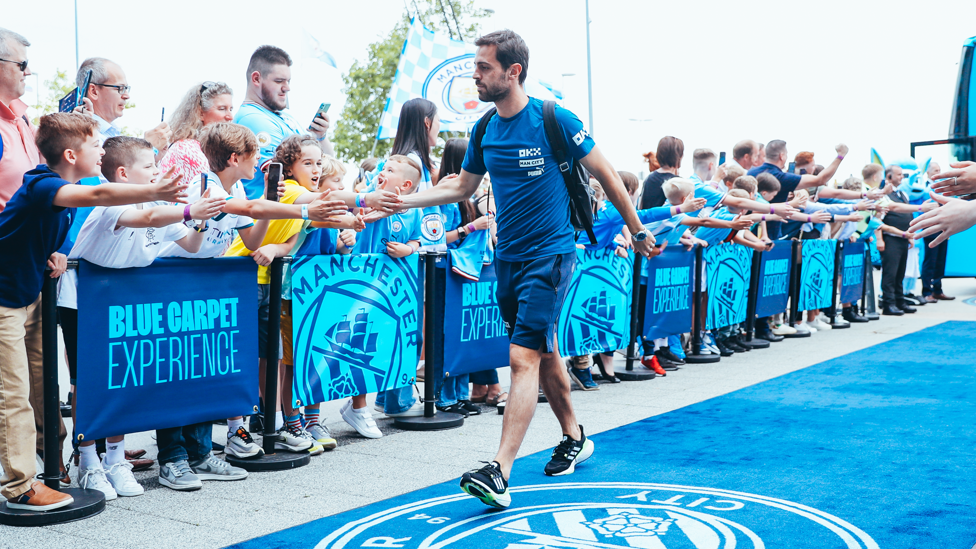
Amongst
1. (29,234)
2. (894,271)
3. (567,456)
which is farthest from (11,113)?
(894,271)

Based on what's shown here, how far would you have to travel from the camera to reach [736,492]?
13.4 ft

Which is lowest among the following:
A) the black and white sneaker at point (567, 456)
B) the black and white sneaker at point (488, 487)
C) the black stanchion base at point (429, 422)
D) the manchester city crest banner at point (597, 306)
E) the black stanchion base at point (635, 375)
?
the black stanchion base at point (635, 375)

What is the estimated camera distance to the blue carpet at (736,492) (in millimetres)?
3482

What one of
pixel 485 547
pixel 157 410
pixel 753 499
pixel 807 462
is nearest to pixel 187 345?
pixel 157 410

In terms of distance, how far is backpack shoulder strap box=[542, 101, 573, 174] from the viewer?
428cm

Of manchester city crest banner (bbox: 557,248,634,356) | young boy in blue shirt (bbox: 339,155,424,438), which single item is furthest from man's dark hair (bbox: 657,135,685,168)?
young boy in blue shirt (bbox: 339,155,424,438)

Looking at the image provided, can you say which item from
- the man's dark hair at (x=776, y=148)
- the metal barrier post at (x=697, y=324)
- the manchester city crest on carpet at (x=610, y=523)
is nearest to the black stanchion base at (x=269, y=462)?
the manchester city crest on carpet at (x=610, y=523)

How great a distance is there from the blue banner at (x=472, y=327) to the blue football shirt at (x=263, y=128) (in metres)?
1.37

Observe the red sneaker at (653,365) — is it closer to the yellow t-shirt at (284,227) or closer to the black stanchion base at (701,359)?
the black stanchion base at (701,359)

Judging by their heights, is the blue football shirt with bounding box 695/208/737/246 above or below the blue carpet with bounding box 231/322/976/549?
above

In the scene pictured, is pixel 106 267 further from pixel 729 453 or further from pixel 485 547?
pixel 729 453

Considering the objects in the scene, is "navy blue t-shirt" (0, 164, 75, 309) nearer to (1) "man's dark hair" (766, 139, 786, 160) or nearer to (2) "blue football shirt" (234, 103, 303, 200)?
(2) "blue football shirt" (234, 103, 303, 200)

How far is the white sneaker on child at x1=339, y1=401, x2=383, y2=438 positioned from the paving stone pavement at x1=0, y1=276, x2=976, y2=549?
58 millimetres

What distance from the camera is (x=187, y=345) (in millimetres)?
4367
